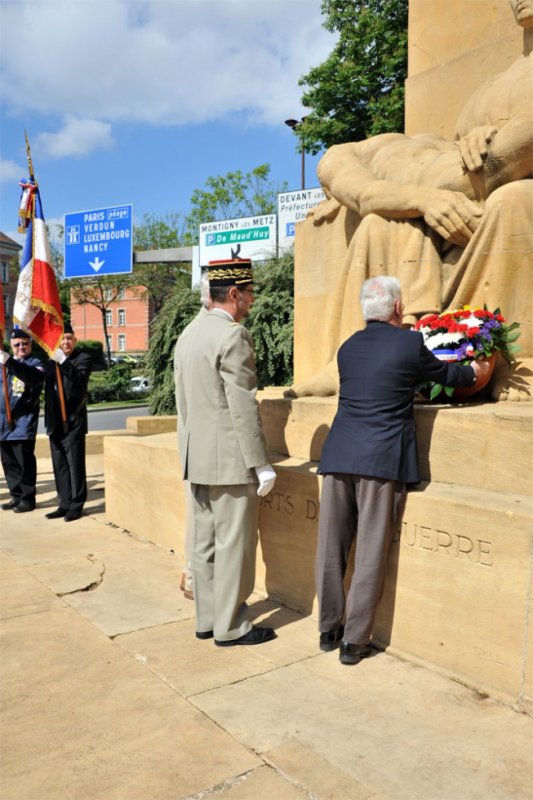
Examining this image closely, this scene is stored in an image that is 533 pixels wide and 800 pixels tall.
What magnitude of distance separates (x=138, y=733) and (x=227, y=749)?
0.35m

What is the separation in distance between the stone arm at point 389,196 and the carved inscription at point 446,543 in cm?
187

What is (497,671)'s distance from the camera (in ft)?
9.20

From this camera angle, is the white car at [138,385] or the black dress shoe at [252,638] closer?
the black dress shoe at [252,638]

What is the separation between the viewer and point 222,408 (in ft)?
11.1

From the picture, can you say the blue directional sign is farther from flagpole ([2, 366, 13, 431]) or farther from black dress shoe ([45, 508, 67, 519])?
black dress shoe ([45, 508, 67, 519])

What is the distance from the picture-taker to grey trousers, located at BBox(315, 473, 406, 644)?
10.2 feet

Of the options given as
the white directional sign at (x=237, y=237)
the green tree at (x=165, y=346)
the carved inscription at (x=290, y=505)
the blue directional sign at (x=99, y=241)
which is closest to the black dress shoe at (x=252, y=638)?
the carved inscription at (x=290, y=505)

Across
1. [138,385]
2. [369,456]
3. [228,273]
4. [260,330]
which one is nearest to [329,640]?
[369,456]

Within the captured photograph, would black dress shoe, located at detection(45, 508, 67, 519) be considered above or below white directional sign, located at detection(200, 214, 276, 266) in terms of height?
below

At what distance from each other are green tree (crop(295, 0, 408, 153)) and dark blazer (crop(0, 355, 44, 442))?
15206mm

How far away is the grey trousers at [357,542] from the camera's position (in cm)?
310

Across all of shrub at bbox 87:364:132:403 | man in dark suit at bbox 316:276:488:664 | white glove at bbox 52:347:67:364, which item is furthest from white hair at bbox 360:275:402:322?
shrub at bbox 87:364:132:403

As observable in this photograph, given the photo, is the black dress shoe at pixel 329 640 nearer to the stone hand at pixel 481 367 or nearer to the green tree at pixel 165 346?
the stone hand at pixel 481 367

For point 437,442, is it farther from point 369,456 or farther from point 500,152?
point 500,152
